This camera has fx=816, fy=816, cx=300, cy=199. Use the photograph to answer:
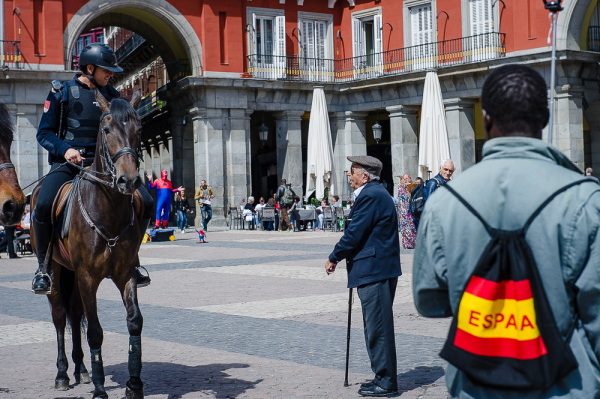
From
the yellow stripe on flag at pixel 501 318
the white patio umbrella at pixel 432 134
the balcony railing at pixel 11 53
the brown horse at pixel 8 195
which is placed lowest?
the yellow stripe on flag at pixel 501 318

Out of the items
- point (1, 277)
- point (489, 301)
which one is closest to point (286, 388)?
point (489, 301)

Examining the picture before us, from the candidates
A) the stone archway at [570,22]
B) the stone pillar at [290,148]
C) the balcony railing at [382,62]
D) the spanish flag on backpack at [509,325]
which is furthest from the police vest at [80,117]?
the stone pillar at [290,148]

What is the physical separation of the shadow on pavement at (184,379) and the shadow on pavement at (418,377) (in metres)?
1.06

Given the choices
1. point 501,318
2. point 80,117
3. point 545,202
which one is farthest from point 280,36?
point 501,318

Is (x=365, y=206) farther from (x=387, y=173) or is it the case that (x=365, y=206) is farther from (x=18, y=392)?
(x=387, y=173)

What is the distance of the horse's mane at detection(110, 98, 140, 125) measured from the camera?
5566mm

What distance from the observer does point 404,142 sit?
3341 cm

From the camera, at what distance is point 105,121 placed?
18.6 feet

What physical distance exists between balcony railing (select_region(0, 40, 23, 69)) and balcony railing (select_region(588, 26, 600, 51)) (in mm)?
20898

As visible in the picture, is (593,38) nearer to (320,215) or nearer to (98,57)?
(320,215)

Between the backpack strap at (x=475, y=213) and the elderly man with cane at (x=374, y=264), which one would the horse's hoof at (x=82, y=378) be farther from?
the backpack strap at (x=475, y=213)

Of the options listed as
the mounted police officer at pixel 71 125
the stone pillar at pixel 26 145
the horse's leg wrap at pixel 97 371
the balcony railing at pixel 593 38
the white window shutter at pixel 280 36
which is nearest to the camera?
the horse's leg wrap at pixel 97 371

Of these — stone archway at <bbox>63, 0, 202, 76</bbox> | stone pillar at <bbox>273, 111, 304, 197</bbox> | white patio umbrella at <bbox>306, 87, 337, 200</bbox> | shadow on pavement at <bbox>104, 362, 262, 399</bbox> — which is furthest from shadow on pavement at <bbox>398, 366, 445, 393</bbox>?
stone pillar at <bbox>273, 111, 304, 197</bbox>

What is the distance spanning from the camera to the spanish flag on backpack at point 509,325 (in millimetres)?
2393
